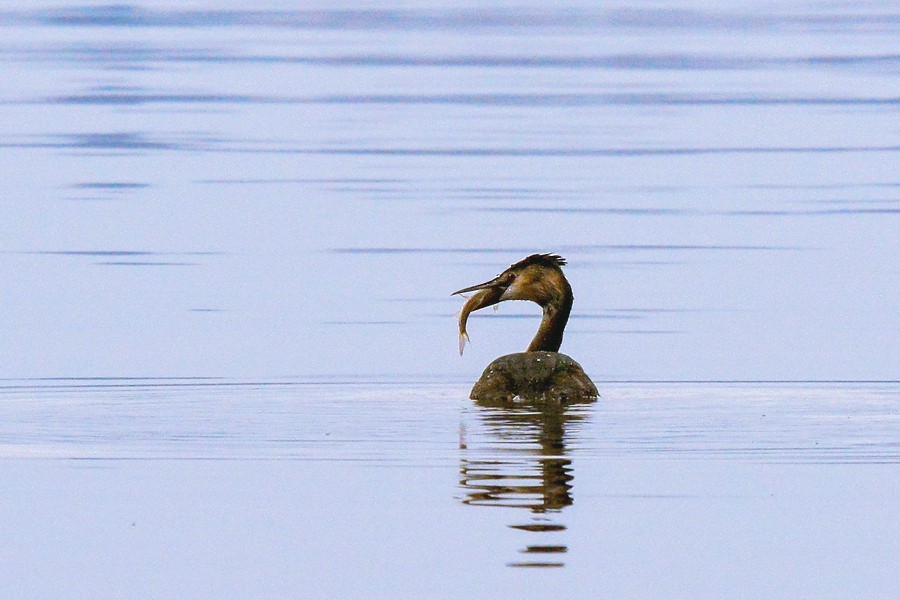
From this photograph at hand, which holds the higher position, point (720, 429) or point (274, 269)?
point (274, 269)

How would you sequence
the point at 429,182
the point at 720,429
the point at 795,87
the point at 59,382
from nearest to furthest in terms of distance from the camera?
the point at 720,429, the point at 59,382, the point at 429,182, the point at 795,87

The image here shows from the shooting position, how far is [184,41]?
60.0 m

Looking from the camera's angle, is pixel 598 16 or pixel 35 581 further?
pixel 598 16

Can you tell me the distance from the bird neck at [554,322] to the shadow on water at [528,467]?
1.10m

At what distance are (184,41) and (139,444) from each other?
4918 cm


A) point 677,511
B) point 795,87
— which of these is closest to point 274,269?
point 677,511

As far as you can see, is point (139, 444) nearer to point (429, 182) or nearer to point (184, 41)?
point (429, 182)

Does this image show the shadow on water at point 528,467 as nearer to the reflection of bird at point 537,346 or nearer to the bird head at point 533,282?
the reflection of bird at point 537,346

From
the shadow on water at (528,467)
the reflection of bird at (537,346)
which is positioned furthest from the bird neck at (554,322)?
the shadow on water at (528,467)

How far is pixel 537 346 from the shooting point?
14.2 metres

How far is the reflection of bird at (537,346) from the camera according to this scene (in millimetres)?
13195

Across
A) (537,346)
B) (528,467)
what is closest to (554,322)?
(537,346)

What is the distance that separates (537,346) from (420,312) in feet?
11.5

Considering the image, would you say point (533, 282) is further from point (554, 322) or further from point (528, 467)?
point (528, 467)
